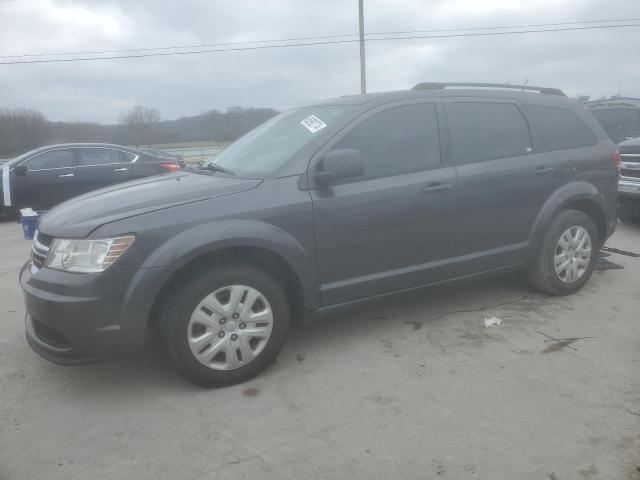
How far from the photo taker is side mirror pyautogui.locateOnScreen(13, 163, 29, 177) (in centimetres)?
932

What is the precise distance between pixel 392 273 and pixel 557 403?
4.22 ft

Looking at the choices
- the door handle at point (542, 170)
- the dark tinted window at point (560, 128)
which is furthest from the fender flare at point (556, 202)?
the dark tinted window at point (560, 128)

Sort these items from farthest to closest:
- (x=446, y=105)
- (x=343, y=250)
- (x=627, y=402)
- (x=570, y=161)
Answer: (x=570, y=161) → (x=446, y=105) → (x=343, y=250) → (x=627, y=402)

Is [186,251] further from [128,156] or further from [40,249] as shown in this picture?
[128,156]

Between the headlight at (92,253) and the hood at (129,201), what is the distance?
2.6 inches

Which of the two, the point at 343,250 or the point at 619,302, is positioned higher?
the point at 343,250

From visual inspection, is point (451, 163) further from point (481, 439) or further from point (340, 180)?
point (481, 439)

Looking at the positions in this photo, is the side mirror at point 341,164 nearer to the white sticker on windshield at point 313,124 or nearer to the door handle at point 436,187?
the white sticker on windshield at point 313,124

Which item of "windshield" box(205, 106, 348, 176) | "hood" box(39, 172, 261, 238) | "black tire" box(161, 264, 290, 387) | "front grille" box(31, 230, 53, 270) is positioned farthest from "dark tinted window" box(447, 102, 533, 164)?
"front grille" box(31, 230, 53, 270)

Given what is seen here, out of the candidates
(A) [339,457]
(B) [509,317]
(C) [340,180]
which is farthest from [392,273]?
(A) [339,457]

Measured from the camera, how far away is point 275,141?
3.88 metres

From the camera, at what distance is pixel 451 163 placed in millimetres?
3883

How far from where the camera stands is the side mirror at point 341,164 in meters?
3.26

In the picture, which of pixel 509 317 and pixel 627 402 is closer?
pixel 627 402
